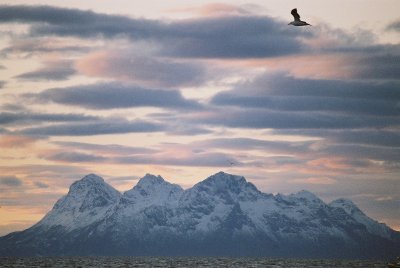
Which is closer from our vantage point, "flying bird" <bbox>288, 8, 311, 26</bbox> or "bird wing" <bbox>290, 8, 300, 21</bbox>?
"flying bird" <bbox>288, 8, 311, 26</bbox>

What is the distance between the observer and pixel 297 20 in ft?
306

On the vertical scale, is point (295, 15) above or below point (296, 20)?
above

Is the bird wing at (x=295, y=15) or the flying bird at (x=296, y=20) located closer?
the flying bird at (x=296, y=20)
